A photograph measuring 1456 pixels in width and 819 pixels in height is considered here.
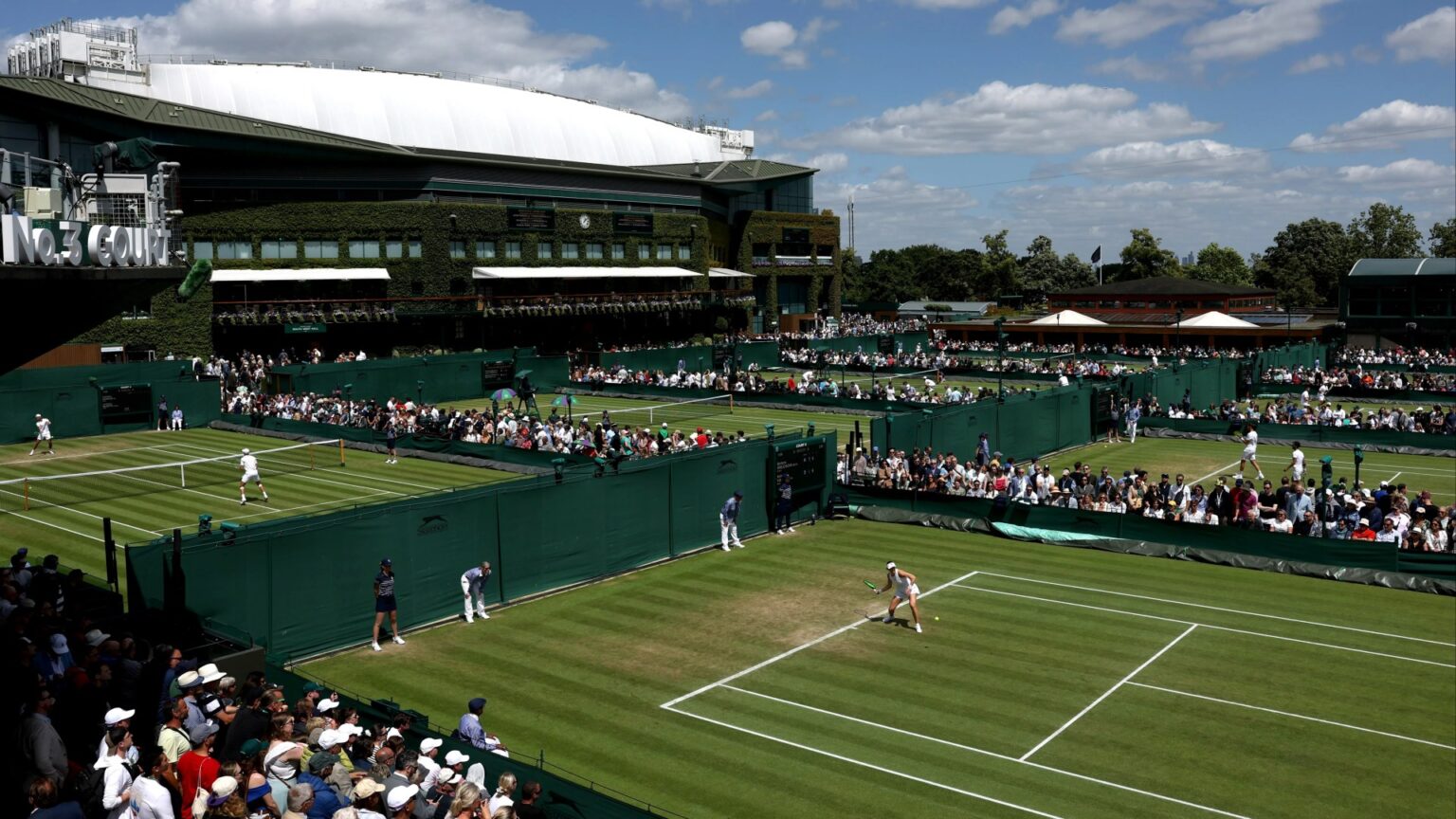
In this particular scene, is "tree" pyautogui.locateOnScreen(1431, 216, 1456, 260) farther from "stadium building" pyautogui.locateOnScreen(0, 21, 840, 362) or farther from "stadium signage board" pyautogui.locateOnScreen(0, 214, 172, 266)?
"stadium signage board" pyautogui.locateOnScreen(0, 214, 172, 266)

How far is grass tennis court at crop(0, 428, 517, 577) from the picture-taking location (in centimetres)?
2873

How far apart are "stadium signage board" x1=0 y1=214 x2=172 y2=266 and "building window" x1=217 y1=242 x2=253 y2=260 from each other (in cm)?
6407

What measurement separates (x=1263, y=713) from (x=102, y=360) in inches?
2611

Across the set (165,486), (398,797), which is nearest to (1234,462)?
(165,486)

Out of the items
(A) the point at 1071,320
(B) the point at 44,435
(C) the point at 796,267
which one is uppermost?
(C) the point at 796,267

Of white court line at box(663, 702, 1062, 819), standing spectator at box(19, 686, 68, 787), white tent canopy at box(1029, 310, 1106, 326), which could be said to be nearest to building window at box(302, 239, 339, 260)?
white tent canopy at box(1029, 310, 1106, 326)

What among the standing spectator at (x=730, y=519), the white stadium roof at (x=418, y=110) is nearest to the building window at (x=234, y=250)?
the white stadium roof at (x=418, y=110)

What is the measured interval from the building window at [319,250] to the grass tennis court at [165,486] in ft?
110

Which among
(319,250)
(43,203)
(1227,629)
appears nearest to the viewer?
(43,203)

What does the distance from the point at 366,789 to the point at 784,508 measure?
67.2 feet

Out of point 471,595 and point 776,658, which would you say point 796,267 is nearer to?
point 471,595

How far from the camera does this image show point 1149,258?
141 metres

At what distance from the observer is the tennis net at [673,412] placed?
51.6 m

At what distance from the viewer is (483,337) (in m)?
86.7
